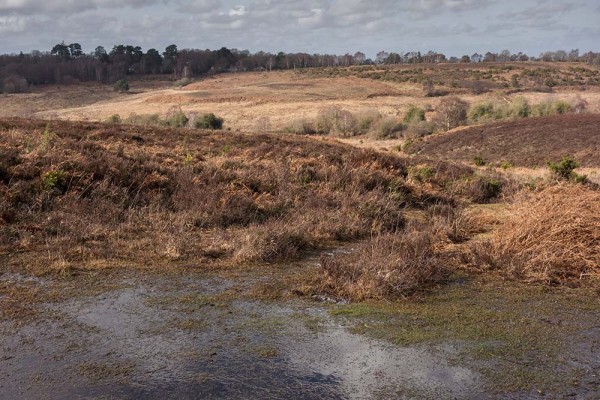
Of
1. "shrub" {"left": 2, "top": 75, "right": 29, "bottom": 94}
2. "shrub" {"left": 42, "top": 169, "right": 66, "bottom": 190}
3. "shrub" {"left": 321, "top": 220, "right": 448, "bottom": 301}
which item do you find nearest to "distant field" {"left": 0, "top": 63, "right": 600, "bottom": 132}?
"shrub" {"left": 2, "top": 75, "right": 29, "bottom": 94}

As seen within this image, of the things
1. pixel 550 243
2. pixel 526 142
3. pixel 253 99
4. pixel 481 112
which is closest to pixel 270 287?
pixel 550 243

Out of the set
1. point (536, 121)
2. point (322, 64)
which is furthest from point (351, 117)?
point (322, 64)

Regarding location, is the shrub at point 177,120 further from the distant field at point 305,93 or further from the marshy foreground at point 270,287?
the marshy foreground at point 270,287

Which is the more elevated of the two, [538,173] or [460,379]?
[460,379]

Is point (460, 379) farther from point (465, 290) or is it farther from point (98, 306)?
point (98, 306)

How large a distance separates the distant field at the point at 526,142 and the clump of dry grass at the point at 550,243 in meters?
19.2

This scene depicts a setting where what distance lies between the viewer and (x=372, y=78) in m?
100

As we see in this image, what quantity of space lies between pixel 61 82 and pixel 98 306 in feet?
360

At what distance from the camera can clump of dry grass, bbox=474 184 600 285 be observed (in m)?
8.90

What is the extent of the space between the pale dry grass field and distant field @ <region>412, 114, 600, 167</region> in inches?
838

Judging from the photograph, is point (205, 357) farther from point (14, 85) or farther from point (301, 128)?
point (14, 85)

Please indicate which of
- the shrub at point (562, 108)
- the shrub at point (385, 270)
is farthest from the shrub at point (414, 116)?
the shrub at point (385, 270)

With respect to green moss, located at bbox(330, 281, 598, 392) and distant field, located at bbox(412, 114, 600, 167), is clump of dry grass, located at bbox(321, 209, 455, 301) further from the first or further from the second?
distant field, located at bbox(412, 114, 600, 167)

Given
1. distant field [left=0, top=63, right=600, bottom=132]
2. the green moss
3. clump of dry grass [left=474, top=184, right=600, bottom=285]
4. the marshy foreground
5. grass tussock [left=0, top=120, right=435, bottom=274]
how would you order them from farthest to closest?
distant field [left=0, top=63, right=600, bottom=132] < grass tussock [left=0, top=120, right=435, bottom=274] < clump of dry grass [left=474, top=184, right=600, bottom=285] < the green moss < the marshy foreground
